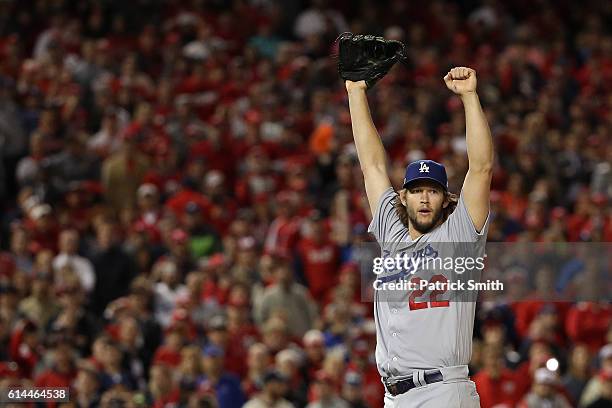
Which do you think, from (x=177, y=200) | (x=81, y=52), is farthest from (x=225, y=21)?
(x=177, y=200)

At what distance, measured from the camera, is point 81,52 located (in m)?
15.5

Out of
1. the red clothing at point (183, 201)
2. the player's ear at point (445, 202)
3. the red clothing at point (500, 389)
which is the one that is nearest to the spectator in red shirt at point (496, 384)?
the red clothing at point (500, 389)

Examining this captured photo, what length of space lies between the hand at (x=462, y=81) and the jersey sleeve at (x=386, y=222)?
0.58 m

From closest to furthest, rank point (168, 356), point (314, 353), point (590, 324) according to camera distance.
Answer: point (168, 356) < point (314, 353) < point (590, 324)

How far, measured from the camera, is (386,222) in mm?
6047

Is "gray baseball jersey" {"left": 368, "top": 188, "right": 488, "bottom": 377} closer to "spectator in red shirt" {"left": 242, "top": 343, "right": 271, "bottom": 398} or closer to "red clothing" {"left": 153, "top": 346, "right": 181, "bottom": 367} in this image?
"spectator in red shirt" {"left": 242, "top": 343, "right": 271, "bottom": 398}

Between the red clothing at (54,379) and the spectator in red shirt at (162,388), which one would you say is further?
the spectator in red shirt at (162,388)

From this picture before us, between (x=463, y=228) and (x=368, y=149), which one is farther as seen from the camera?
(x=368, y=149)

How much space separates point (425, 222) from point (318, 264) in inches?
259

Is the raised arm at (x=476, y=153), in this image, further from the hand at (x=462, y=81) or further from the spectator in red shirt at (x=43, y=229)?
the spectator in red shirt at (x=43, y=229)

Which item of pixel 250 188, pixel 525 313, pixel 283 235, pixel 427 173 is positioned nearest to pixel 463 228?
pixel 427 173

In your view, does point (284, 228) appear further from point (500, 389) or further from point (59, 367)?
point (59, 367)

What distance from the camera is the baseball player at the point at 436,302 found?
18.8 feet

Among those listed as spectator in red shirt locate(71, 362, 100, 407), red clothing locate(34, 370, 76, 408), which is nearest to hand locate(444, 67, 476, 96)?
spectator in red shirt locate(71, 362, 100, 407)
